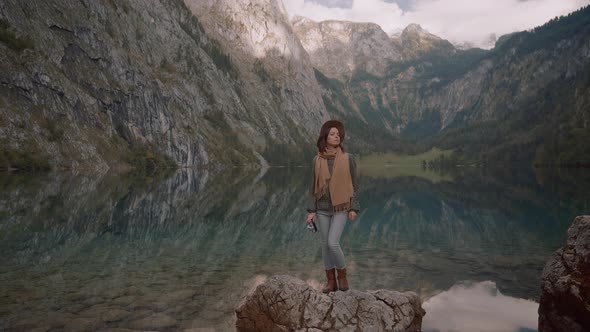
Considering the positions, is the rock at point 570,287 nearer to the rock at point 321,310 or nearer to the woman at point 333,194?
the rock at point 321,310

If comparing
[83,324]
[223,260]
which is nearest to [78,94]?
[223,260]

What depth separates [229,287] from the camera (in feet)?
54.5

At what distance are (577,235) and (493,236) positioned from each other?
20.1 metres

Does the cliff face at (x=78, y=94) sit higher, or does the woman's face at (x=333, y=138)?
the cliff face at (x=78, y=94)

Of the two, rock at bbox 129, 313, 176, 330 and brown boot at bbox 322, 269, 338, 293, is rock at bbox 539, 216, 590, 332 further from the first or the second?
rock at bbox 129, 313, 176, 330

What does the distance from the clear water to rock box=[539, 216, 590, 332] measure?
5.12 ft

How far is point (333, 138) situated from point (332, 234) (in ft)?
8.39

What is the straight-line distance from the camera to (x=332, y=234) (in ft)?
37.3

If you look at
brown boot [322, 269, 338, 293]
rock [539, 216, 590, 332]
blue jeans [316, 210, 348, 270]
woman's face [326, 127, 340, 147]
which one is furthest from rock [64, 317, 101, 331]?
rock [539, 216, 590, 332]

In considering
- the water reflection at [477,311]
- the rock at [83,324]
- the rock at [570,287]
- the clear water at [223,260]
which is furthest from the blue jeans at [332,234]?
the rock at [83,324]

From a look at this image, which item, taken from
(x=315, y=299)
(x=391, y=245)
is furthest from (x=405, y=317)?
(x=391, y=245)

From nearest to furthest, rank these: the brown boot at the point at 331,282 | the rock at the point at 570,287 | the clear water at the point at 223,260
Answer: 1. the rock at the point at 570,287
2. the brown boot at the point at 331,282
3. the clear water at the point at 223,260

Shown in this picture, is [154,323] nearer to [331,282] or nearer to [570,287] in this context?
[331,282]

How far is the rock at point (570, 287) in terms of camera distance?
9914 millimetres
